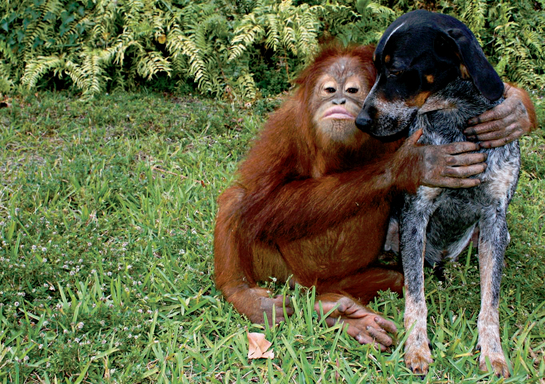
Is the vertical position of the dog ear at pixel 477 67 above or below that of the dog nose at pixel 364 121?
above

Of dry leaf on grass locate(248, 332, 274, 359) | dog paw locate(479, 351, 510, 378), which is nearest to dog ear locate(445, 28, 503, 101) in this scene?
dog paw locate(479, 351, 510, 378)

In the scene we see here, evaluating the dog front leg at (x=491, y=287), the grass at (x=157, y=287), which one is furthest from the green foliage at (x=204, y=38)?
the dog front leg at (x=491, y=287)

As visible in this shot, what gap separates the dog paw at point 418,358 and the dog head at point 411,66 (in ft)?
3.12

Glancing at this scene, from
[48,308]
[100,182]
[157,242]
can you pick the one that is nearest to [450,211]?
[157,242]

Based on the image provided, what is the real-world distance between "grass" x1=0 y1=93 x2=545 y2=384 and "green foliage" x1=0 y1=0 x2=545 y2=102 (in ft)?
3.88

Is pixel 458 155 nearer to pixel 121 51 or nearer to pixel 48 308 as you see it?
pixel 48 308

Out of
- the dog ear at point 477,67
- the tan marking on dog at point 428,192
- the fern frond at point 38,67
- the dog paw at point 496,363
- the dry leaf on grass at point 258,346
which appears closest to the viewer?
the dog ear at point 477,67

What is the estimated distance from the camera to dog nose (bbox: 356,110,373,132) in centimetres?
250

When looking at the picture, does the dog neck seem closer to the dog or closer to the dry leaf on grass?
the dog

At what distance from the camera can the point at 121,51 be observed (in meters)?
5.77

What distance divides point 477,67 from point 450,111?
0.33 m

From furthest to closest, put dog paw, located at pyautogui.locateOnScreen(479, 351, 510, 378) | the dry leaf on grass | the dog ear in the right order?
the dry leaf on grass
dog paw, located at pyautogui.locateOnScreen(479, 351, 510, 378)
the dog ear

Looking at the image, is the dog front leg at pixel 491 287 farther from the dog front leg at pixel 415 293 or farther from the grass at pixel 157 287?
the dog front leg at pixel 415 293

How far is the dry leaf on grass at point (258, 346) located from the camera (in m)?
2.62
